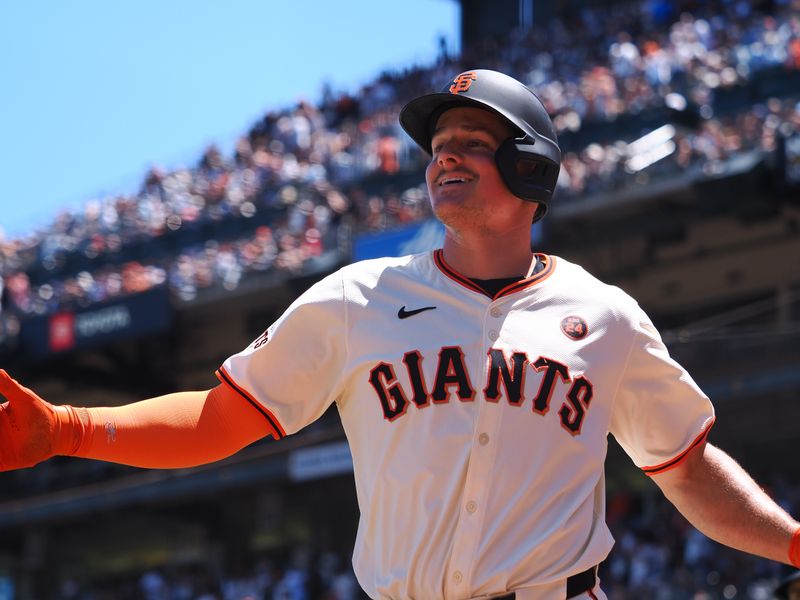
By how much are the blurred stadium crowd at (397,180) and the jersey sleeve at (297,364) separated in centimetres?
944

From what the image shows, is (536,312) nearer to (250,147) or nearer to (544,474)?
(544,474)

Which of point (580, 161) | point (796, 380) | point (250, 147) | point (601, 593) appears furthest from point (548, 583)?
point (250, 147)

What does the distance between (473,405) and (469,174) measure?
1.82ft

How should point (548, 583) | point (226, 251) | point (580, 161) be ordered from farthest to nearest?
point (226, 251) < point (580, 161) < point (548, 583)

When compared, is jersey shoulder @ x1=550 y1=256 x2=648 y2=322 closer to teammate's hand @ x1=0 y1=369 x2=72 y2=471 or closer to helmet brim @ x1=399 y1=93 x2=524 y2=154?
helmet brim @ x1=399 y1=93 x2=524 y2=154

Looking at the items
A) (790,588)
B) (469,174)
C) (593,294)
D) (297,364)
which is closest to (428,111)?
(469,174)

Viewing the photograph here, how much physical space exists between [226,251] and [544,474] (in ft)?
63.3

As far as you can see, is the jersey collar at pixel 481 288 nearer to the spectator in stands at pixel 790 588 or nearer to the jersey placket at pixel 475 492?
the jersey placket at pixel 475 492

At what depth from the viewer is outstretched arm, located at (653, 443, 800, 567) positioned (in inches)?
125

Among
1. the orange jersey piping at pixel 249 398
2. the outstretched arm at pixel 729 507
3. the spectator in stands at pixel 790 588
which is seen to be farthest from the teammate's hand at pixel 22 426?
the spectator in stands at pixel 790 588

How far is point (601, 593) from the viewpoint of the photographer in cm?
304

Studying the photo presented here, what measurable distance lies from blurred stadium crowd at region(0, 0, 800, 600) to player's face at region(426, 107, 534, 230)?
9.36 m

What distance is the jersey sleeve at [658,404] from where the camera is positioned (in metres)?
3.22

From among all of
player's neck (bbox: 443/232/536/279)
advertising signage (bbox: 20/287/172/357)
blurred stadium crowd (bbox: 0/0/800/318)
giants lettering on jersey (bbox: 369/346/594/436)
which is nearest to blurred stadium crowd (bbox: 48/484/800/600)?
advertising signage (bbox: 20/287/172/357)
